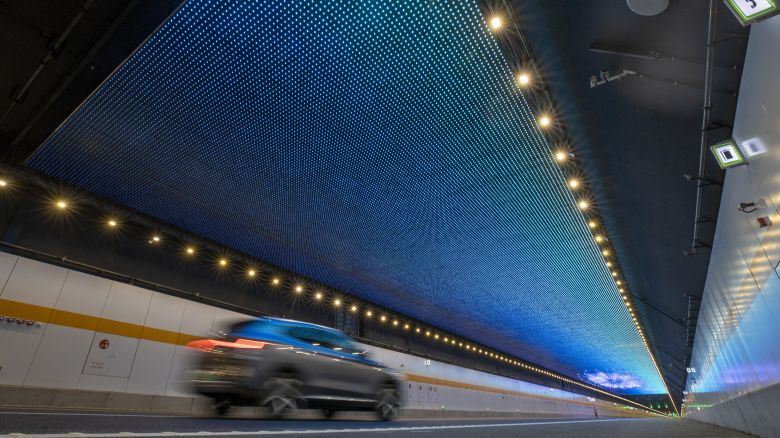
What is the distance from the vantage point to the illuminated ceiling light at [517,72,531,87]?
6908mm

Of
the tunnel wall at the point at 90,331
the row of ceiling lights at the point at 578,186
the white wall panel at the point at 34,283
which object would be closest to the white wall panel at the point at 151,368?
the tunnel wall at the point at 90,331

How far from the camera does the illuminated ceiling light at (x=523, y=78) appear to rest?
691 centimetres

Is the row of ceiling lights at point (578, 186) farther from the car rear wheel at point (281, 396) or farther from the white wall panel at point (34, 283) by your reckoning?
the white wall panel at point (34, 283)

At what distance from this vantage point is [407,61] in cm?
664

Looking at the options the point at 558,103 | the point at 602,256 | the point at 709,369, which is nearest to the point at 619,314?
the point at 709,369

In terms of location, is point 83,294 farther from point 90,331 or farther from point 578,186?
point 578,186

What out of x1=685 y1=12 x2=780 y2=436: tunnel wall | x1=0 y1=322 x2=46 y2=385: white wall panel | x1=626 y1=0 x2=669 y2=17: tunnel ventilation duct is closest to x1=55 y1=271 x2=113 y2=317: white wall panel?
x1=0 y1=322 x2=46 y2=385: white wall panel

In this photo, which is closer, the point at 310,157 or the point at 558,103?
the point at 558,103

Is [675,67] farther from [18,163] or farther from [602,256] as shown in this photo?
[18,163]

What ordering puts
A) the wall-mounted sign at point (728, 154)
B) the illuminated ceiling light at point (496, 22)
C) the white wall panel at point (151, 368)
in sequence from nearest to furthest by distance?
the illuminated ceiling light at point (496, 22) → the wall-mounted sign at point (728, 154) → the white wall panel at point (151, 368)

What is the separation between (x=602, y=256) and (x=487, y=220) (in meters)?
5.17

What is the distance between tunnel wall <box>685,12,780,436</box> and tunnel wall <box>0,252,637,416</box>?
7.23 m

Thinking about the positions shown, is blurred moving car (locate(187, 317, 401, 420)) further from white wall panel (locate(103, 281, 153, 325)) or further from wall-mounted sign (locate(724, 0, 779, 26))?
white wall panel (locate(103, 281, 153, 325))

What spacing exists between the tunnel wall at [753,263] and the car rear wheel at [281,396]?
22.7 feet
